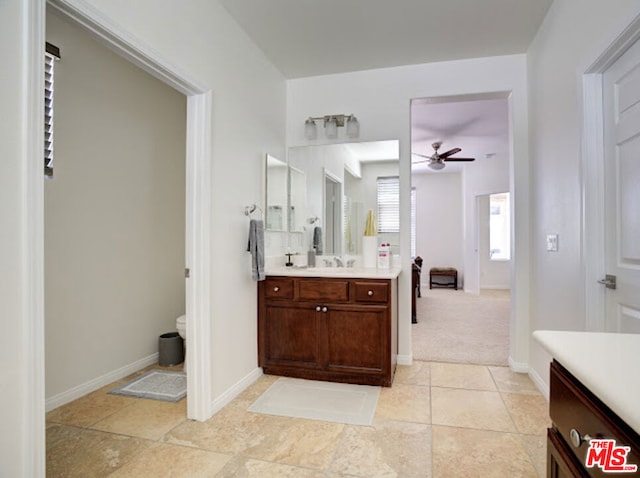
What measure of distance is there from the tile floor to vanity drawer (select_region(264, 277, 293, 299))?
0.70 m

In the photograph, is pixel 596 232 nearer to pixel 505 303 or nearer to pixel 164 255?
pixel 164 255

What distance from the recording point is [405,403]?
240 centimetres

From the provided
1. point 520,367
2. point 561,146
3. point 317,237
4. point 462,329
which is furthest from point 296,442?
point 462,329

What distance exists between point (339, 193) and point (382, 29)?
4.31 feet

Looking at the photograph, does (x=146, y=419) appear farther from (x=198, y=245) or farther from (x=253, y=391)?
(x=198, y=245)

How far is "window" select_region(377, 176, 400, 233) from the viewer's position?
3.22 meters

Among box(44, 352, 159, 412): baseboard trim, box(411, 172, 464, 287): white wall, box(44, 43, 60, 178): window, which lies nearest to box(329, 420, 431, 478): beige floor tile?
box(44, 352, 159, 412): baseboard trim

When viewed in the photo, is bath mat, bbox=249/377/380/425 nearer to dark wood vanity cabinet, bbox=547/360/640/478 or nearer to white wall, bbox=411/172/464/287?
dark wood vanity cabinet, bbox=547/360/640/478

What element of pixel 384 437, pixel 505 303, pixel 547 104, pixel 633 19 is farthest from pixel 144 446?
pixel 505 303

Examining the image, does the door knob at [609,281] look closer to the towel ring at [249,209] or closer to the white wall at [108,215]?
the towel ring at [249,209]

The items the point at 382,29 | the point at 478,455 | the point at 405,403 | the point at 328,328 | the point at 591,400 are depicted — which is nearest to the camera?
the point at 591,400

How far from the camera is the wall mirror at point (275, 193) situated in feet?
9.93

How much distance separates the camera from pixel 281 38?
9.05 feet

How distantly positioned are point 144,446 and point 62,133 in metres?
2.04
